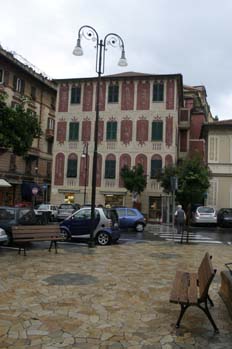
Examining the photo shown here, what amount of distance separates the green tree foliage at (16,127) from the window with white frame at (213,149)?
23.1 metres

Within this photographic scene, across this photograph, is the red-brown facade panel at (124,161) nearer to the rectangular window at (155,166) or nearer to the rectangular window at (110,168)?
the rectangular window at (110,168)

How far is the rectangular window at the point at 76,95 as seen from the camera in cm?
3791

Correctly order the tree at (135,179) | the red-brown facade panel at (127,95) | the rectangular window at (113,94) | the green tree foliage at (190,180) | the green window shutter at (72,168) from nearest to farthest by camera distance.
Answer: the green tree foliage at (190,180)
the tree at (135,179)
the red-brown facade panel at (127,95)
the rectangular window at (113,94)
the green window shutter at (72,168)

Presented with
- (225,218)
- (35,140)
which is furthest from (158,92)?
(35,140)

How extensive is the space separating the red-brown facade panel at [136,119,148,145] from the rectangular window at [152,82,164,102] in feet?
8.01

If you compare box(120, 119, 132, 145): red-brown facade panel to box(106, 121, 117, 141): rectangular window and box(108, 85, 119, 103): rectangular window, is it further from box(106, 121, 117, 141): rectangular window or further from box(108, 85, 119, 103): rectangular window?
box(108, 85, 119, 103): rectangular window

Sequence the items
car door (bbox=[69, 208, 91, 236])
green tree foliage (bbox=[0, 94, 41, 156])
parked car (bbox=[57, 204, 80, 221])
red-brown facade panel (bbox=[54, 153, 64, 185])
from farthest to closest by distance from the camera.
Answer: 1. red-brown facade panel (bbox=[54, 153, 64, 185])
2. parked car (bbox=[57, 204, 80, 221])
3. car door (bbox=[69, 208, 91, 236])
4. green tree foliage (bbox=[0, 94, 41, 156])

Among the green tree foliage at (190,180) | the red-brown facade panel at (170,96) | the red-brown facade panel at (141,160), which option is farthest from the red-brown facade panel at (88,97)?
the green tree foliage at (190,180)

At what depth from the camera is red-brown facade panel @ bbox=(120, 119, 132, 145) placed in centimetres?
3619

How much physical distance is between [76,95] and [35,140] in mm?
8566

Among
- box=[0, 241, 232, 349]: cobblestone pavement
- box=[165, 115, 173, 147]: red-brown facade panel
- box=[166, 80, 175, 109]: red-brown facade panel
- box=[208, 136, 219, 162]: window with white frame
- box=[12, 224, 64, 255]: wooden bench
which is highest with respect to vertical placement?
box=[166, 80, 175, 109]: red-brown facade panel

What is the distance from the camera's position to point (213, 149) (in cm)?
3466

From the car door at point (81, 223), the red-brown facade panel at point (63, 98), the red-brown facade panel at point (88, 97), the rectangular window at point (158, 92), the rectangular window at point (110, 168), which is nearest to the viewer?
the car door at point (81, 223)

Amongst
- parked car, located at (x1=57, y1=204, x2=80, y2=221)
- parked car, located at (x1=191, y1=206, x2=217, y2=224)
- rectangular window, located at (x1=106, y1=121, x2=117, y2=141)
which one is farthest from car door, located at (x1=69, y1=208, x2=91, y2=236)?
rectangular window, located at (x1=106, y1=121, x2=117, y2=141)
